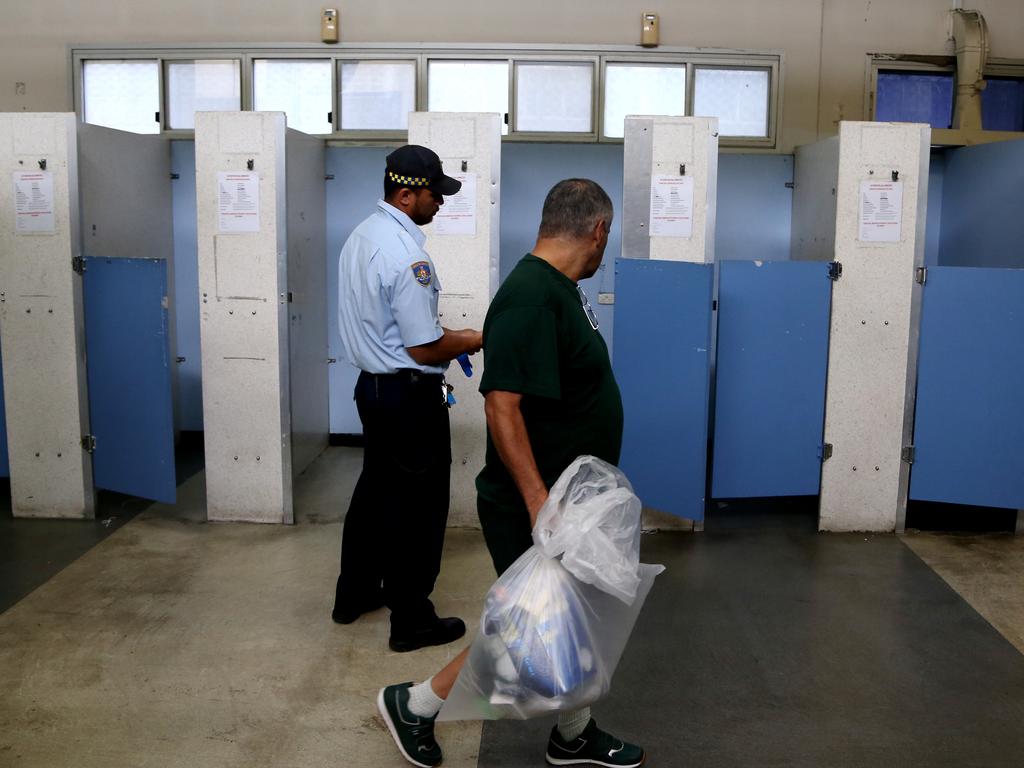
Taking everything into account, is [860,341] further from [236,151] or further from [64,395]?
[64,395]

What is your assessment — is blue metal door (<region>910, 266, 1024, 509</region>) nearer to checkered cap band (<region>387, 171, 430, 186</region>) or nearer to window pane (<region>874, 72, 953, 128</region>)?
window pane (<region>874, 72, 953, 128</region>)

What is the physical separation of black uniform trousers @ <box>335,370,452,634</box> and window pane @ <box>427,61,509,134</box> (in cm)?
267

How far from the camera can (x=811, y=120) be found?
5273 millimetres

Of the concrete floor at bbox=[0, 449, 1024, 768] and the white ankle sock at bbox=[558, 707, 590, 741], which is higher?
the white ankle sock at bbox=[558, 707, 590, 741]

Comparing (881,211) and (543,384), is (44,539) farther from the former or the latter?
(881,211)

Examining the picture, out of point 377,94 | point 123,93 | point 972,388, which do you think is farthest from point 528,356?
point 123,93

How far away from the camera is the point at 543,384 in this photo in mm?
2117

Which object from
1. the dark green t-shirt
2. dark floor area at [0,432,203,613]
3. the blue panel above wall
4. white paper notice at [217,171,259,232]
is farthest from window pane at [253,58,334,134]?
the dark green t-shirt

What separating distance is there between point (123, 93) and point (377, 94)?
1415mm

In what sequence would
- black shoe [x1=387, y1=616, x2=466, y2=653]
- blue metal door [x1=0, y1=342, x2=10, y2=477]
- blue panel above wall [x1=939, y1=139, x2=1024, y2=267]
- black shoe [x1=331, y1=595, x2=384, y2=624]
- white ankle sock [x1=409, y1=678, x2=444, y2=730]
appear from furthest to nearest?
1. blue panel above wall [x1=939, y1=139, x2=1024, y2=267]
2. blue metal door [x1=0, y1=342, x2=10, y2=477]
3. black shoe [x1=331, y1=595, x2=384, y2=624]
4. black shoe [x1=387, y1=616, x2=466, y2=653]
5. white ankle sock [x1=409, y1=678, x2=444, y2=730]

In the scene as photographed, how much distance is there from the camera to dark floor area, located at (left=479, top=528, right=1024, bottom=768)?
8.55 feet

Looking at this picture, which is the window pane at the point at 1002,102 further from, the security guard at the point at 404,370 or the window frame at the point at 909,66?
the security guard at the point at 404,370

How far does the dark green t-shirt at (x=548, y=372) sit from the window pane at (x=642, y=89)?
329 centimetres

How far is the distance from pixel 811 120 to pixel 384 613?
11.7 feet
